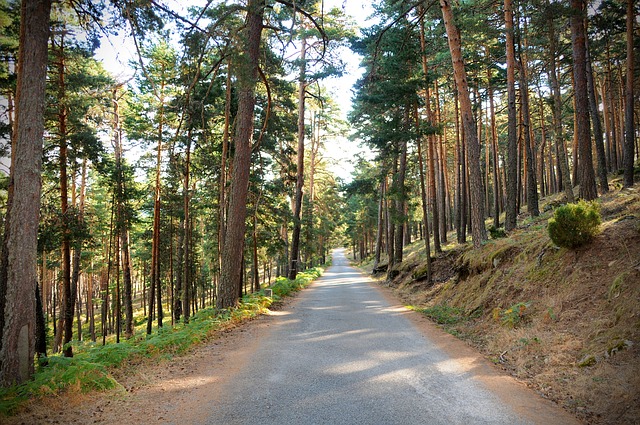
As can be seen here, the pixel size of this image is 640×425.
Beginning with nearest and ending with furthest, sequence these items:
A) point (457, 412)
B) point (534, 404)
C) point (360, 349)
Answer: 1. point (457, 412)
2. point (534, 404)
3. point (360, 349)

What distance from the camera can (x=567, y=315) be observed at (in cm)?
612

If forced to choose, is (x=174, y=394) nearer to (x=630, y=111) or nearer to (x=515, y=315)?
(x=515, y=315)

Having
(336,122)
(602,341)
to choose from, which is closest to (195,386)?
(602,341)

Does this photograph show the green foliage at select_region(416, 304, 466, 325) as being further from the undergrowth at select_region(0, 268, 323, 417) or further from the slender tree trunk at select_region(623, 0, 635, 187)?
the slender tree trunk at select_region(623, 0, 635, 187)

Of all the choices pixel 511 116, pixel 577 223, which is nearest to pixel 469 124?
pixel 511 116

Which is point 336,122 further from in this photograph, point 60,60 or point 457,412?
point 457,412

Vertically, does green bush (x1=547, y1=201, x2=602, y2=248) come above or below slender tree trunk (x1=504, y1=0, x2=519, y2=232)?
below

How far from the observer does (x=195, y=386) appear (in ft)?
15.8

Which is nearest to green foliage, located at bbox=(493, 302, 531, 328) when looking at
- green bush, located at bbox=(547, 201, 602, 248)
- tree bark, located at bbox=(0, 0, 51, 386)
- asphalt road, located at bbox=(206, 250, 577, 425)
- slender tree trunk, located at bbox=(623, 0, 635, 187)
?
asphalt road, located at bbox=(206, 250, 577, 425)

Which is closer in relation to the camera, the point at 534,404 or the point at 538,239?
the point at 534,404

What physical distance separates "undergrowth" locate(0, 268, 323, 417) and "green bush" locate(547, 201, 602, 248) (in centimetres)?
819

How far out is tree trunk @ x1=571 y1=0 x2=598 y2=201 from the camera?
37.1ft

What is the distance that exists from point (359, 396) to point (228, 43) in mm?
7101

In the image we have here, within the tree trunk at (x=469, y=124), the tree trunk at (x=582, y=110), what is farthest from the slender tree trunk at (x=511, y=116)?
the tree trunk at (x=469, y=124)
